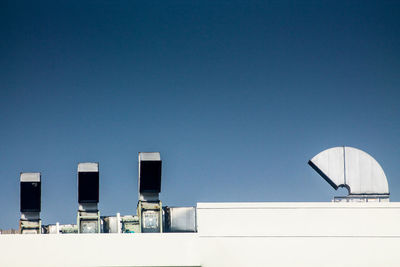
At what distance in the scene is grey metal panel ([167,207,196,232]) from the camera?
27250mm

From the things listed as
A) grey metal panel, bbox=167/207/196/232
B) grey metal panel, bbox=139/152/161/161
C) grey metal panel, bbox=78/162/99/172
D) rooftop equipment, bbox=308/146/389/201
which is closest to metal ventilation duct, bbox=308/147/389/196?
rooftop equipment, bbox=308/146/389/201

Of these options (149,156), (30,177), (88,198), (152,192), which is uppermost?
(149,156)

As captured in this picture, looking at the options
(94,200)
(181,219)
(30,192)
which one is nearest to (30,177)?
(30,192)

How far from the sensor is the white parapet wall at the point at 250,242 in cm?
2084

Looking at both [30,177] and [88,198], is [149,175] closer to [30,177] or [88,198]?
[88,198]

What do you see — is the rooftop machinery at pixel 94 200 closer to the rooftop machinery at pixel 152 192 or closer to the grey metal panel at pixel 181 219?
the rooftop machinery at pixel 152 192

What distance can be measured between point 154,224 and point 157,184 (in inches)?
68.4

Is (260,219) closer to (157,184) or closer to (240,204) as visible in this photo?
(240,204)

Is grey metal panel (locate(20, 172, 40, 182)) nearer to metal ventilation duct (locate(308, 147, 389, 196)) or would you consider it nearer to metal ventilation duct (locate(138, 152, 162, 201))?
metal ventilation duct (locate(138, 152, 162, 201))

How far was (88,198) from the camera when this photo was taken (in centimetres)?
2586

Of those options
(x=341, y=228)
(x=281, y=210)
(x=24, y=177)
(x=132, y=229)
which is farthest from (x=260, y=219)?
(x=24, y=177)

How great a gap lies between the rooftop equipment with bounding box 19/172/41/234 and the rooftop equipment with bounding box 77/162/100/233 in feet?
6.27

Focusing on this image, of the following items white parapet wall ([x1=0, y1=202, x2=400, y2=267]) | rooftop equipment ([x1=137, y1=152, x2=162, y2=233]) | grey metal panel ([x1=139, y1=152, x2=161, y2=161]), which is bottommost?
white parapet wall ([x1=0, y1=202, x2=400, y2=267])

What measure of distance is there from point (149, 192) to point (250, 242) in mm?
6084
